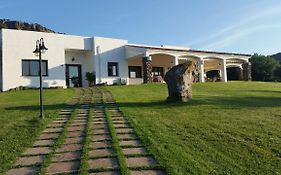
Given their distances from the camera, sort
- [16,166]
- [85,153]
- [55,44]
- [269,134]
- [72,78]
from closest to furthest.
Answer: [16,166]
[85,153]
[269,134]
[55,44]
[72,78]

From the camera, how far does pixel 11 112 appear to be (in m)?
11.0

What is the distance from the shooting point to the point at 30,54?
23844mm

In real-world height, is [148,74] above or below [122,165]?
above

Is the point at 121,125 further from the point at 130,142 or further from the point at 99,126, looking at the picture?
the point at 130,142

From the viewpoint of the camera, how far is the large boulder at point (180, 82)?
42.4 ft

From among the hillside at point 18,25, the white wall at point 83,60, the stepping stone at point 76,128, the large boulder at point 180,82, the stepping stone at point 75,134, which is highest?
the hillside at point 18,25

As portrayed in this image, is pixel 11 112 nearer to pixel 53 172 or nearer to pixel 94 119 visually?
pixel 94 119

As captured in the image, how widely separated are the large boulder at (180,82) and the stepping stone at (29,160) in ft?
25.9

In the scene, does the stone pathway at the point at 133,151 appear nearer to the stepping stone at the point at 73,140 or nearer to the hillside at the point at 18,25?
the stepping stone at the point at 73,140

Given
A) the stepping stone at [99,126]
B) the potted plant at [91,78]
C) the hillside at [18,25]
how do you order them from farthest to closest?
the hillside at [18,25]
the potted plant at [91,78]
the stepping stone at [99,126]

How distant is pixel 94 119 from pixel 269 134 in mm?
4776

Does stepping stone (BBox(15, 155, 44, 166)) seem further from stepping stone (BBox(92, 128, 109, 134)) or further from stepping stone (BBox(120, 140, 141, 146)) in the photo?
stepping stone (BBox(92, 128, 109, 134))

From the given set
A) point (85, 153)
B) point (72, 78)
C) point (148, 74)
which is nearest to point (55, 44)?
point (72, 78)

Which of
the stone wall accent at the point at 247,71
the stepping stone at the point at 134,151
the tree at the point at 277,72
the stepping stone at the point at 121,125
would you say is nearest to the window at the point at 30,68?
the stepping stone at the point at 121,125
